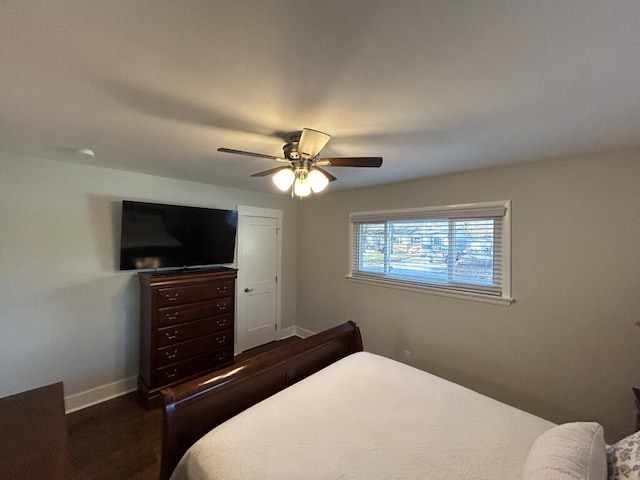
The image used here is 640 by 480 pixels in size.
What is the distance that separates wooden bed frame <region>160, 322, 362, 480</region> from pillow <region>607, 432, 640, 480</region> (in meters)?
1.57

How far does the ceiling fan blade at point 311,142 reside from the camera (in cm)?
143

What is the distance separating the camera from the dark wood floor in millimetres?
1872

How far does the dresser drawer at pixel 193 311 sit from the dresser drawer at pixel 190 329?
50mm

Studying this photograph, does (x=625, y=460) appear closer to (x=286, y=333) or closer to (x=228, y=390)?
(x=228, y=390)

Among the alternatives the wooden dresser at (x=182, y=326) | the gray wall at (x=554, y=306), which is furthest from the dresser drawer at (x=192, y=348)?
the gray wall at (x=554, y=306)

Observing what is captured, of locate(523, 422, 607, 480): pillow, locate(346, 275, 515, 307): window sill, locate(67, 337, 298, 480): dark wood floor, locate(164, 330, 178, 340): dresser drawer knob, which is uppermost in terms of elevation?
locate(346, 275, 515, 307): window sill

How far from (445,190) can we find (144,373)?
371cm

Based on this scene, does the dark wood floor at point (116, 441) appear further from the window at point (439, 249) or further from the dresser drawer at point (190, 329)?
the window at point (439, 249)

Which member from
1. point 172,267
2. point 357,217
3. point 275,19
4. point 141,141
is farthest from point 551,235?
point 172,267

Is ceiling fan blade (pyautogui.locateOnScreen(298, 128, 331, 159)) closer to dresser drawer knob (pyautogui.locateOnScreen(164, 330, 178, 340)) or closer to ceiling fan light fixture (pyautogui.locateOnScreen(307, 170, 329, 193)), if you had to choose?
ceiling fan light fixture (pyautogui.locateOnScreen(307, 170, 329, 193))

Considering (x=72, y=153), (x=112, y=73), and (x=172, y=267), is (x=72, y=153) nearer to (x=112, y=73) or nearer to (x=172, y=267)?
(x=172, y=267)

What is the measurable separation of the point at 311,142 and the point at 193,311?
2320mm

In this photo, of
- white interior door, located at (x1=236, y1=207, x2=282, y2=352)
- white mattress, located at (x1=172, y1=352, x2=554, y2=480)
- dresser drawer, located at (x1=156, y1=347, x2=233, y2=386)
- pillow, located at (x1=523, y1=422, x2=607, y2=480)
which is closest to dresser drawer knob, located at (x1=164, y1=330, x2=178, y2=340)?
dresser drawer, located at (x1=156, y1=347, x2=233, y2=386)

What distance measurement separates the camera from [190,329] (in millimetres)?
2840
